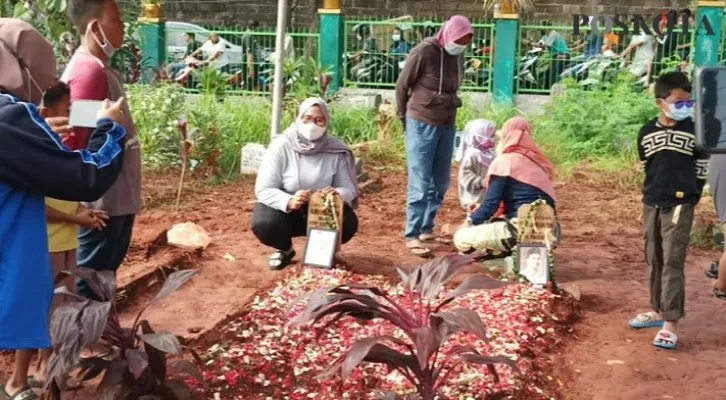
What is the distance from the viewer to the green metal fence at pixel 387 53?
14172mm

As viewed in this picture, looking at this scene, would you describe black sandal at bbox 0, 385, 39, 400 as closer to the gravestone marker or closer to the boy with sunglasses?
the gravestone marker

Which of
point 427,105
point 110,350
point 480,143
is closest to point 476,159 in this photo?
point 480,143

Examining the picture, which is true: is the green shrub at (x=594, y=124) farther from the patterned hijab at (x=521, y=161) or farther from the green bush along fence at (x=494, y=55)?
the patterned hijab at (x=521, y=161)

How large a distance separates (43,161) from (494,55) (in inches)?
442

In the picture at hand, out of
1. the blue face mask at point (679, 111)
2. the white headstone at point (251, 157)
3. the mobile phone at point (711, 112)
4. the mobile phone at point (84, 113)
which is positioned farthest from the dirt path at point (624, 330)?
the white headstone at point (251, 157)

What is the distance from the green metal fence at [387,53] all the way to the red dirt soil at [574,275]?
14.2 ft

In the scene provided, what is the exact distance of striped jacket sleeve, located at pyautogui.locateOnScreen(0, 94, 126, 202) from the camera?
10.9 ft

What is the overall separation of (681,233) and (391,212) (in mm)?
4040

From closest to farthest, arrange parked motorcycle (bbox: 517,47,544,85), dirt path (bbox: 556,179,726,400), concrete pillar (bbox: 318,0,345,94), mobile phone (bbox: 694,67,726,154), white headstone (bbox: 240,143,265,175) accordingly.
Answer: mobile phone (bbox: 694,67,726,154) < dirt path (bbox: 556,179,726,400) < white headstone (bbox: 240,143,265,175) < parked motorcycle (bbox: 517,47,544,85) < concrete pillar (bbox: 318,0,345,94)

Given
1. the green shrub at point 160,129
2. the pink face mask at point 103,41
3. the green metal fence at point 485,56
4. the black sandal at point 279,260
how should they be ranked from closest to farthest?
the pink face mask at point 103,41 < the black sandal at point 279,260 < the green shrub at point 160,129 < the green metal fence at point 485,56

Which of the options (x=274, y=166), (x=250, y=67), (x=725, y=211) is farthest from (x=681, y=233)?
(x=250, y=67)

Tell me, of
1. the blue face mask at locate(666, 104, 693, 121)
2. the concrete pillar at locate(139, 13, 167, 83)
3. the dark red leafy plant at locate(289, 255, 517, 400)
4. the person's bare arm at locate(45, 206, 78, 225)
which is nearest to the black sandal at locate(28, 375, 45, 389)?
the person's bare arm at locate(45, 206, 78, 225)

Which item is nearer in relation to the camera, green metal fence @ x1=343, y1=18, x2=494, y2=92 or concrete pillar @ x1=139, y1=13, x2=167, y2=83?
green metal fence @ x1=343, y1=18, x2=494, y2=92

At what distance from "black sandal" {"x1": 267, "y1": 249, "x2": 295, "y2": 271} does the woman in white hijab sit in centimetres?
7
